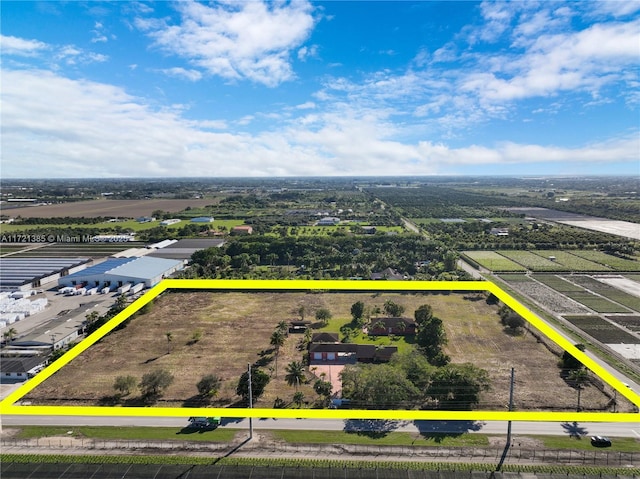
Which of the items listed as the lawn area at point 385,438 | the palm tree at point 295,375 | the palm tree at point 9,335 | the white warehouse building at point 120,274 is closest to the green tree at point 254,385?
the palm tree at point 295,375

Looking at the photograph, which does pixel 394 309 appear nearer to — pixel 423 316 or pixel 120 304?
pixel 423 316

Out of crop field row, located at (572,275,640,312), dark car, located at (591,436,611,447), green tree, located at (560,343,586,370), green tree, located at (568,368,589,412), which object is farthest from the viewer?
crop field row, located at (572,275,640,312)

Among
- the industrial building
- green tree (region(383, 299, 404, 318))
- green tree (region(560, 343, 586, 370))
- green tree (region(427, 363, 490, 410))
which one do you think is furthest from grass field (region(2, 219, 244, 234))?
green tree (region(560, 343, 586, 370))

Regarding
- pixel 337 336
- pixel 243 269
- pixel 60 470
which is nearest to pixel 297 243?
pixel 243 269

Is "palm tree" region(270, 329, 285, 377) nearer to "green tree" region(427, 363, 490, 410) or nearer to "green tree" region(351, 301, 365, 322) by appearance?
"green tree" region(351, 301, 365, 322)

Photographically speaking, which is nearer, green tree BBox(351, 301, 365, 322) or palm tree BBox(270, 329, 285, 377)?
palm tree BBox(270, 329, 285, 377)

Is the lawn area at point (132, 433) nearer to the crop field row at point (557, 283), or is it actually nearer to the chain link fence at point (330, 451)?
the chain link fence at point (330, 451)

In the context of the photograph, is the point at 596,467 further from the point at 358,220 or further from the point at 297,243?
the point at 358,220
